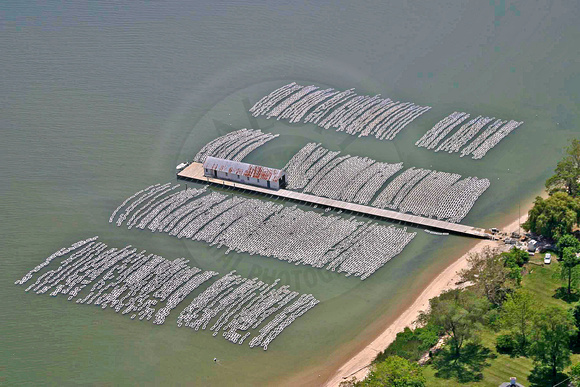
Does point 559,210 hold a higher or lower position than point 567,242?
higher

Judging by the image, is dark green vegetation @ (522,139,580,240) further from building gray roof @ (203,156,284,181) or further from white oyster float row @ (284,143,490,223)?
building gray roof @ (203,156,284,181)

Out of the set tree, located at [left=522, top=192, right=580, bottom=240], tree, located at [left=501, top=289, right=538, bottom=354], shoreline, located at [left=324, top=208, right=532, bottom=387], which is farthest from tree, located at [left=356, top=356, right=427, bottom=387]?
tree, located at [left=522, top=192, right=580, bottom=240]

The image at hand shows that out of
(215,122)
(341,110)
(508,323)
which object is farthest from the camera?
(215,122)

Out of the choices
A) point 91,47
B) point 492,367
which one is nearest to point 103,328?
point 492,367

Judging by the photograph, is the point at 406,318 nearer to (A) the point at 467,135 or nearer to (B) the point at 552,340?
(B) the point at 552,340

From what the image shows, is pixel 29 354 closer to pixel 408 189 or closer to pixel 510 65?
pixel 408 189

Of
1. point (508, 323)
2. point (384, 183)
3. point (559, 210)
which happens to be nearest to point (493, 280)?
point (508, 323)

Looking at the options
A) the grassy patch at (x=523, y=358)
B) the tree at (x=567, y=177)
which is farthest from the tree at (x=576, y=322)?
the tree at (x=567, y=177)
